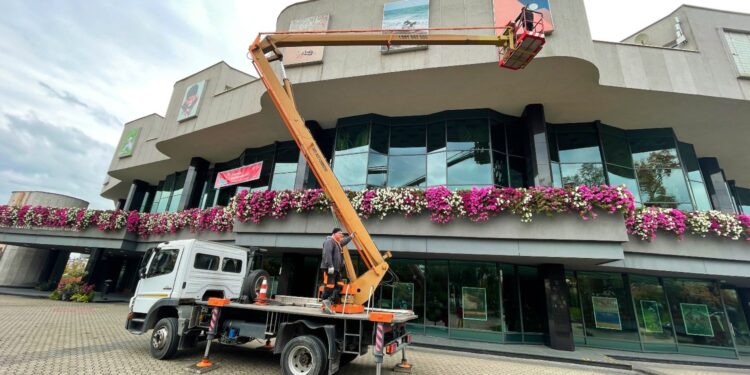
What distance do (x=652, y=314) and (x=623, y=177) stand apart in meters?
5.62

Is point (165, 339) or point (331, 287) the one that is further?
point (165, 339)

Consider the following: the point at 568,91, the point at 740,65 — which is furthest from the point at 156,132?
the point at 740,65

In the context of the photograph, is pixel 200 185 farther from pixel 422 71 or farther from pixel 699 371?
pixel 699 371

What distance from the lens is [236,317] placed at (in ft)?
23.5

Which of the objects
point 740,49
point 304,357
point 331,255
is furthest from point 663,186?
point 304,357

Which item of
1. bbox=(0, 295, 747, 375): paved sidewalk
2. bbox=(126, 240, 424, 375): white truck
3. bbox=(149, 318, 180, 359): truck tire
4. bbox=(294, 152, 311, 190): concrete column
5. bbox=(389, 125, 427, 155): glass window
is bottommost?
bbox=(0, 295, 747, 375): paved sidewalk

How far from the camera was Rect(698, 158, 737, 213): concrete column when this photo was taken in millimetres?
14453

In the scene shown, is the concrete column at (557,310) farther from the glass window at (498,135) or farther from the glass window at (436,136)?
the glass window at (436,136)

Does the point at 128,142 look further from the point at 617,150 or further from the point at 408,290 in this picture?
the point at 617,150

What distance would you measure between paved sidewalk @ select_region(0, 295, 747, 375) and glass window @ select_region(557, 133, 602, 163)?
7.84 m

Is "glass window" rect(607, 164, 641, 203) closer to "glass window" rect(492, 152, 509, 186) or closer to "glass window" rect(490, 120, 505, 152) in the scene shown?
"glass window" rect(492, 152, 509, 186)

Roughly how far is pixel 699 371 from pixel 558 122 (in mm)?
9817

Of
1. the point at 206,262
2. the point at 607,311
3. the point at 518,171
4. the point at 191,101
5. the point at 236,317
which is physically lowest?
the point at 236,317

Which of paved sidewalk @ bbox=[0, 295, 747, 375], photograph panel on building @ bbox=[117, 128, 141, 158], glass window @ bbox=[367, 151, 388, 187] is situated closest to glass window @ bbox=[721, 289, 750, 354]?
paved sidewalk @ bbox=[0, 295, 747, 375]
